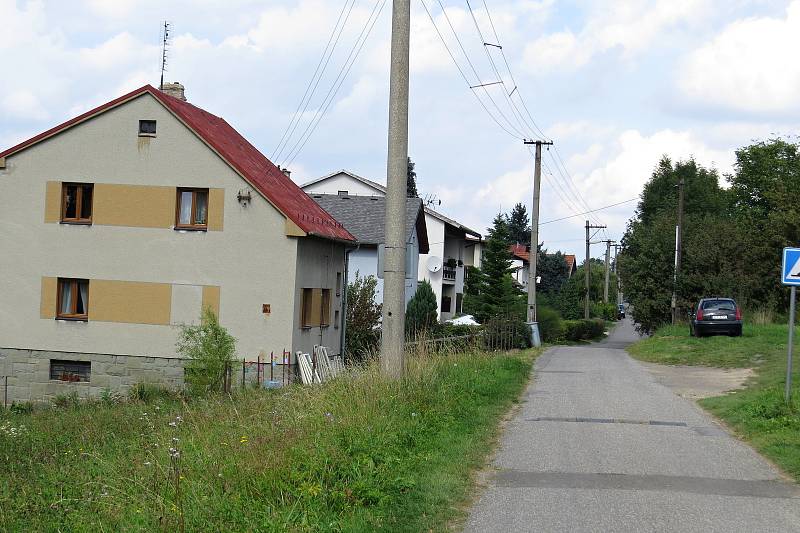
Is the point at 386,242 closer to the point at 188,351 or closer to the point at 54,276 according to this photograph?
the point at 188,351

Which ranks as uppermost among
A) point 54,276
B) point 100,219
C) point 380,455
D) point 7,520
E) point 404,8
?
point 404,8

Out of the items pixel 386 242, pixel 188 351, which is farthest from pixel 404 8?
pixel 188 351

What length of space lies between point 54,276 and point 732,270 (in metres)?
31.9

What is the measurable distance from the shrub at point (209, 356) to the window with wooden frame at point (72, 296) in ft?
19.0

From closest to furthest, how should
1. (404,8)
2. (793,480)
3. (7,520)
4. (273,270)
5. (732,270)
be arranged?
(7,520) < (793,480) < (404,8) < (273,270) < (732,270)

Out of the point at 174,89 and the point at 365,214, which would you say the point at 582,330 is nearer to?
the point at 365,214

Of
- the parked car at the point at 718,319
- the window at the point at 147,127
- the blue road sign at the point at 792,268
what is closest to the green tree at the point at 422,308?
the parked car at the point at 718,319

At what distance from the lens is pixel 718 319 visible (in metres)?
34.4

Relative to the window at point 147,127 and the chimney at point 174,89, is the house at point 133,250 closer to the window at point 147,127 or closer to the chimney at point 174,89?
the window at point 147,127

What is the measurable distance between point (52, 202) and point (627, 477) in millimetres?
21878

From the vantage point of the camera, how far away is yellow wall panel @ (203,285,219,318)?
25.7 meters

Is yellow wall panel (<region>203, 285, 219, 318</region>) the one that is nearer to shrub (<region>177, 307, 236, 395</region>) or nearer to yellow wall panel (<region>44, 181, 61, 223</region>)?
shrub (<region>177, 307, 236, 395</region>)

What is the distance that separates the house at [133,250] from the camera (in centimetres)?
2552

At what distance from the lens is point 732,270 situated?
4459cm
